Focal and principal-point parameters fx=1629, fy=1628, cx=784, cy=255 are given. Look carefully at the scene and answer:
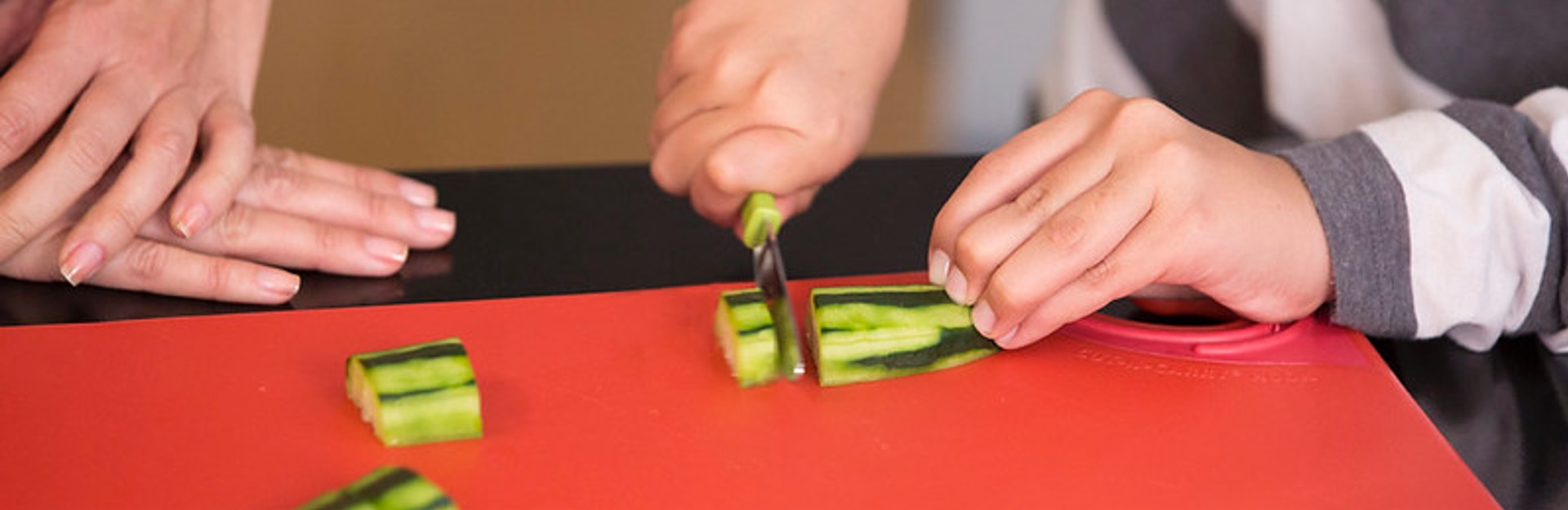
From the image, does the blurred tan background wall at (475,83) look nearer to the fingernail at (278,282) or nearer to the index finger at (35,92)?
the index finger at (35,92)

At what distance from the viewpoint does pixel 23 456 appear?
1175 millimetres

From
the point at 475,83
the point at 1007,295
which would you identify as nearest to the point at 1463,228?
the point at 1007,295

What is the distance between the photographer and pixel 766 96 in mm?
1502

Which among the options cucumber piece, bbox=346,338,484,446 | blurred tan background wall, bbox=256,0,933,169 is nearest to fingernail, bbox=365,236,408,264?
cucumber piece, bbox=346,338,484,446

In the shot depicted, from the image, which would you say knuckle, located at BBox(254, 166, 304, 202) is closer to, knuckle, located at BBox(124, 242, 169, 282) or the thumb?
knuckle, located at BBox(124, 242, 169, 282)

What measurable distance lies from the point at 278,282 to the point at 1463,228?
1.03m

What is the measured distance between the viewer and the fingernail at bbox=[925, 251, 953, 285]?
1342 millimetres

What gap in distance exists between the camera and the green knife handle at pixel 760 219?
1422 millimetres

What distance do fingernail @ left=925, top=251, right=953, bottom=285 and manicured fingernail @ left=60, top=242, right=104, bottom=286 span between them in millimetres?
737

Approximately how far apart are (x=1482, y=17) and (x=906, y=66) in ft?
6.94

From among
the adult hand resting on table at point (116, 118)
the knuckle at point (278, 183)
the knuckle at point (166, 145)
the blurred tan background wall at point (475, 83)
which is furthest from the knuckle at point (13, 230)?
the blurred tan background wall at point (475, 83)

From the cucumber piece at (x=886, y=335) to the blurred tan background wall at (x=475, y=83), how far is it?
2.37m

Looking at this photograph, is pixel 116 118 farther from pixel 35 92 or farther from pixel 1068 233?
pixel 1068 233

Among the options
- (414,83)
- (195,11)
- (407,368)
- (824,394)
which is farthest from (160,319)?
(414,83)
